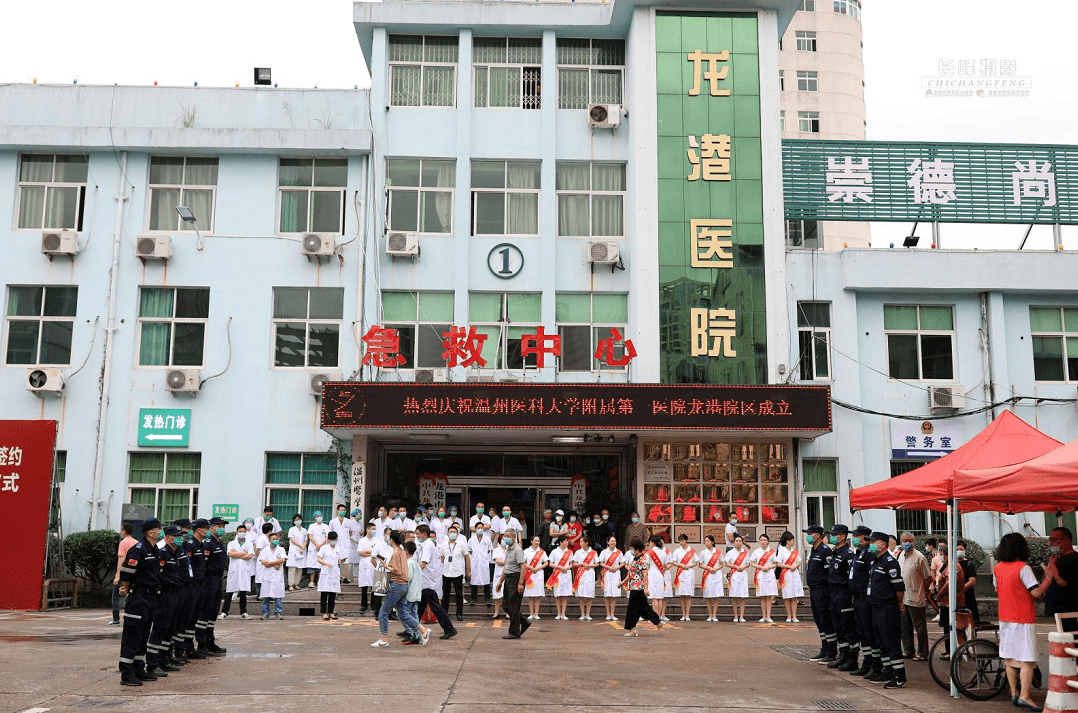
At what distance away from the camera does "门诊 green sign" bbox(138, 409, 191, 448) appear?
2075 centimetres

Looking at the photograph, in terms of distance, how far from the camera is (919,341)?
2184 cm

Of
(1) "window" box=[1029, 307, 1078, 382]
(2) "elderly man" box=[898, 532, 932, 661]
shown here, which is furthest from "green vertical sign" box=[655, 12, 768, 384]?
(2) "elderly man" box=[898, 532, 932, 661]

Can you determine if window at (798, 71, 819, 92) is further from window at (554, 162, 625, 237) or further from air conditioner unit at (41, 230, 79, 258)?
air conditioner unit at (41, 230, 79, 258)

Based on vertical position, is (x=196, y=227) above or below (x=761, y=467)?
above

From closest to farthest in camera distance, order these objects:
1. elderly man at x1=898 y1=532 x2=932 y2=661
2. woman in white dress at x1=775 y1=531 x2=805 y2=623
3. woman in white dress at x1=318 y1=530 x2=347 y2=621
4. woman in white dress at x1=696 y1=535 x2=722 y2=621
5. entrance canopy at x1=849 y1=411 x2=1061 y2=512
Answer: entrance canopy at x1=849 y1=411 x2=1061 y2=512 → elderly man at x1=898 y1=532 x2=932 y2=661 → woman in white dress at x1=318 y1=530 x2=347 y2=621 → woman in white dress at x1=775 y1=531 x2=805 y2=623 → woman in white dress at x1=696 y1=535 x2=722 y2=621

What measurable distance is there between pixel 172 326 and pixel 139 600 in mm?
12100

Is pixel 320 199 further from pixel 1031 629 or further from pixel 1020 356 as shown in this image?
pixel 1031 629

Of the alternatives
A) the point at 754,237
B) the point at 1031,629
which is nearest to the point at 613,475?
the point at 754,237

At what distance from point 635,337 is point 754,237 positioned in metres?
3.21

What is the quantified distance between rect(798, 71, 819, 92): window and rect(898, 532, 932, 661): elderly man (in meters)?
33.6

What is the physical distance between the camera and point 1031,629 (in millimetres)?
9273

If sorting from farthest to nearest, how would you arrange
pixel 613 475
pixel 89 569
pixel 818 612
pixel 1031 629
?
pixel 613 475 → pixel 89 569 → pixel 818 612 → pixel 1031 629

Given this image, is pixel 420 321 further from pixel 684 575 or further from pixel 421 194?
pixel 684 575

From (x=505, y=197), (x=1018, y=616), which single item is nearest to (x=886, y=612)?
(x=1018, y=616)
